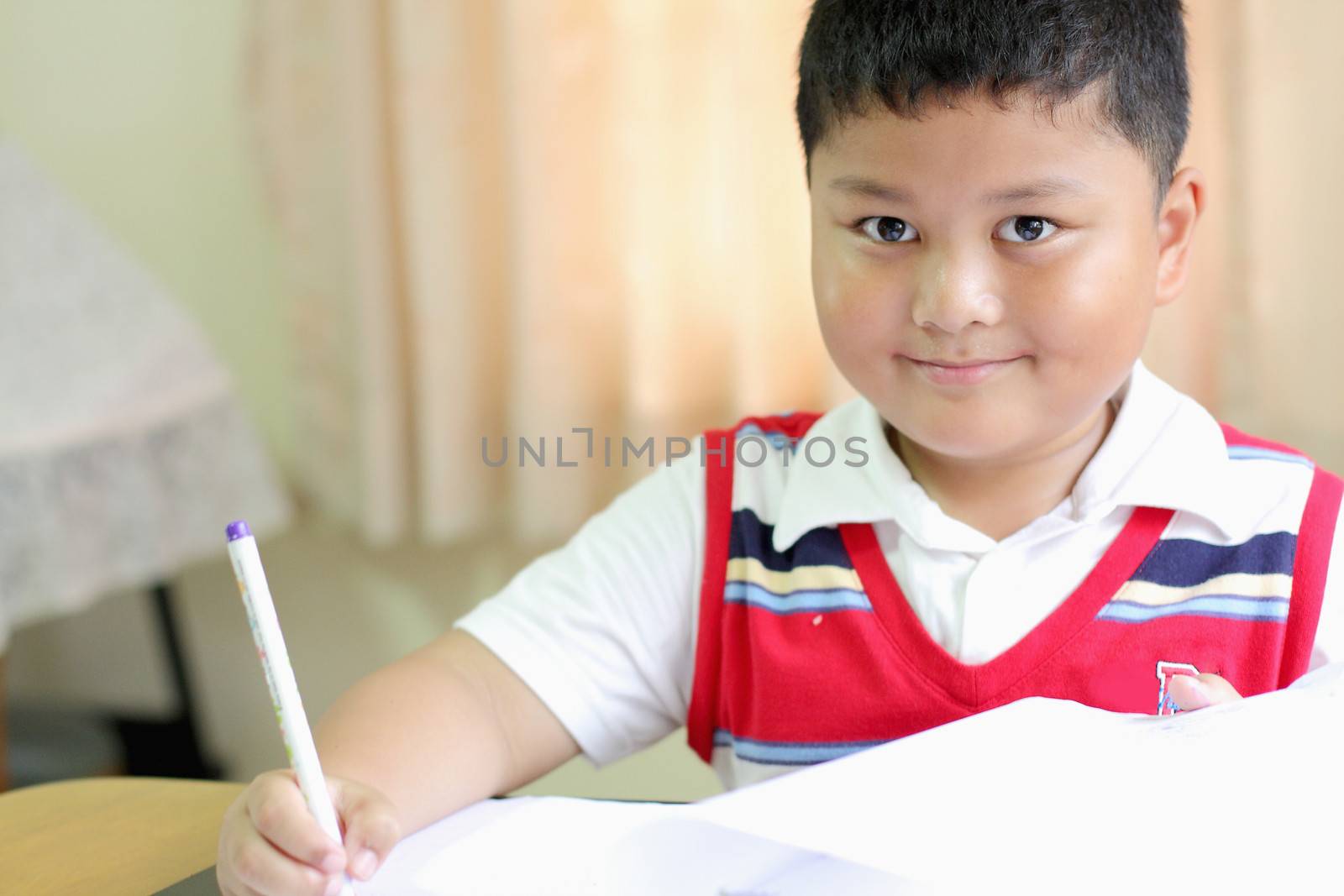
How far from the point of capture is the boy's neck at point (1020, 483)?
28.9 inches

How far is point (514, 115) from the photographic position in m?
1.39

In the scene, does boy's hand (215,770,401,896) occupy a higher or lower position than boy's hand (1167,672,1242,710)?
lower

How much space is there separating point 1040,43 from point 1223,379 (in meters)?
0.61

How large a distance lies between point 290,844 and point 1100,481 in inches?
17.6

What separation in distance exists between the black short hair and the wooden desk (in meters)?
0.46

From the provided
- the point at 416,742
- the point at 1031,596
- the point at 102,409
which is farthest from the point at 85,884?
the point at 102,409

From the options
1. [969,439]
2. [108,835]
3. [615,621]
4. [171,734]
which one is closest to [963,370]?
[969,439]

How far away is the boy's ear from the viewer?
0.71 m

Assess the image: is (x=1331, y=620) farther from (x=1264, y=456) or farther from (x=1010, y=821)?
(x=1010, y=821)

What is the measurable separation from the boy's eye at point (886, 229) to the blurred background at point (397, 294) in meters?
0.56

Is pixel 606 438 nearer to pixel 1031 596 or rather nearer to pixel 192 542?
pixel 192 542

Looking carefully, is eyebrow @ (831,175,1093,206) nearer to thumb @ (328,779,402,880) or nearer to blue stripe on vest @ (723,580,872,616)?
blue stripe on vest @ (723,580,872,616)

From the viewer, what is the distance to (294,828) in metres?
0.50

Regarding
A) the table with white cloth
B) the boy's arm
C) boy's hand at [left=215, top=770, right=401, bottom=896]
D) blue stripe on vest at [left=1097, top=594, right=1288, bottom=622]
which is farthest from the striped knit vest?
the table with white cloth
